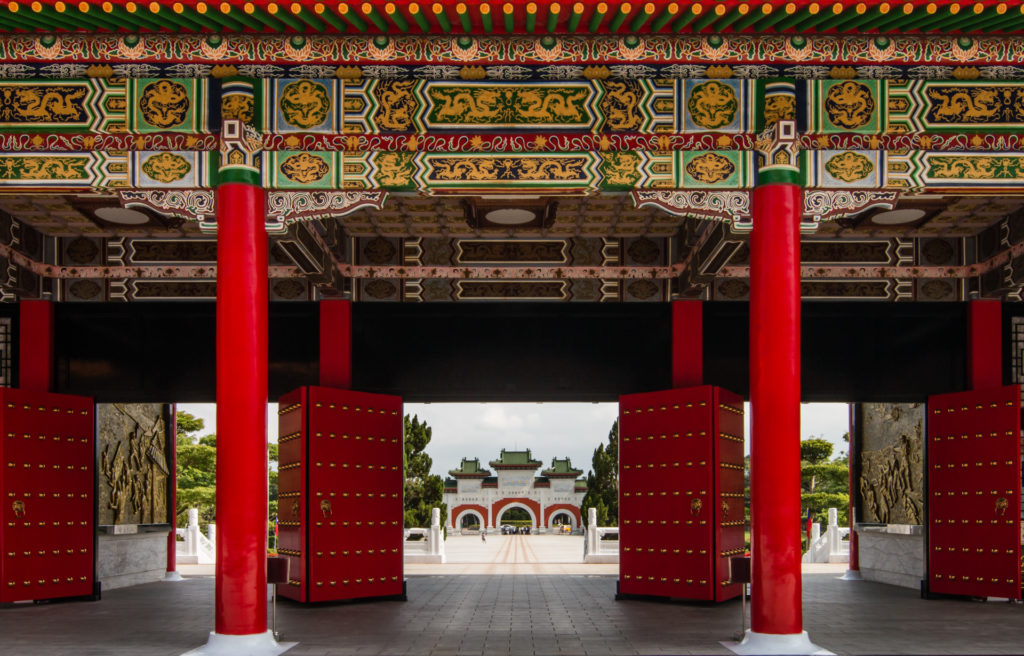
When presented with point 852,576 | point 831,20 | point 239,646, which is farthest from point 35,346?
point 852,576

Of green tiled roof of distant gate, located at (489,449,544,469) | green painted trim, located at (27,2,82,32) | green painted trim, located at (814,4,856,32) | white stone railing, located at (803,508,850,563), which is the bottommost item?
green tiled roof of distant gate, located at (489,449,544,469)

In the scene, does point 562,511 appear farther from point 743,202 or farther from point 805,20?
point 805,20

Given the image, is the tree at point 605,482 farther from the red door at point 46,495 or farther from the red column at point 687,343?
the red door at point 46,495

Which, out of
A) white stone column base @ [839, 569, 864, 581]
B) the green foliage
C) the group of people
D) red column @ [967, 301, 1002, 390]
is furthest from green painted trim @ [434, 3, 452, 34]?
the group of people

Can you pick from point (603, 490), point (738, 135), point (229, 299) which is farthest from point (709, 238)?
point (603, 490)

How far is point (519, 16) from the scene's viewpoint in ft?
25.5

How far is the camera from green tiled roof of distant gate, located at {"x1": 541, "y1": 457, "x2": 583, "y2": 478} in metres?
68.9

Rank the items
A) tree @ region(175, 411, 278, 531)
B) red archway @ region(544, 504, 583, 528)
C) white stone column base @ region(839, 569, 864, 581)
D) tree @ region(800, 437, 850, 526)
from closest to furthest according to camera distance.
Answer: white stone column base @ region(839, 569, 864, 581)
tree @ region(175, 411, 278, 531)
tree @ region(800, 437, 850, 526)
red archway @ region(544, 504, 583, 528)

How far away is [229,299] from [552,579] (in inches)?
355

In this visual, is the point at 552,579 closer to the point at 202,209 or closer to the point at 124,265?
the point at 124,265

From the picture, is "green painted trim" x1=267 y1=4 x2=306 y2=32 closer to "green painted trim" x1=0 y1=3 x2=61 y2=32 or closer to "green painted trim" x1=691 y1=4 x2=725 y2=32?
"green painted trim" x1=0 y1=3 x2=61 y2=32

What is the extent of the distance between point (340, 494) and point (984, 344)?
8.62 metres

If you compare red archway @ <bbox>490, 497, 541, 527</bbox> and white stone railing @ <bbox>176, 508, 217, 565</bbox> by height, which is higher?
white stone railing @ <bbox>176, 508, 217, 565</bbox>

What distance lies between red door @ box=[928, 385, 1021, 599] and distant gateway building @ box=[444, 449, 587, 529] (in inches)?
2233
